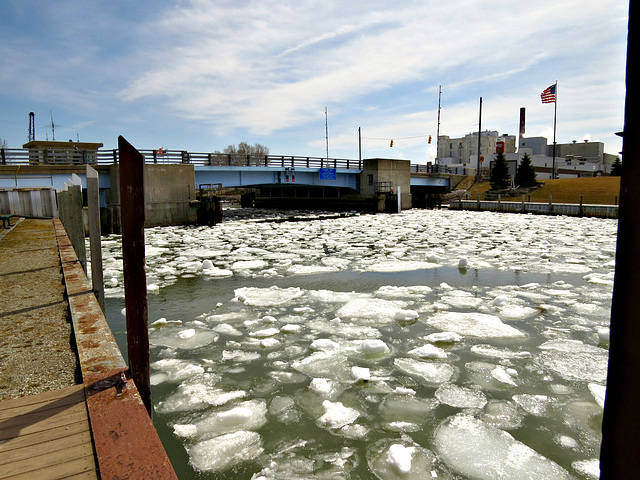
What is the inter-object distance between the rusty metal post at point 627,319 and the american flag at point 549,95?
5856 centimetres

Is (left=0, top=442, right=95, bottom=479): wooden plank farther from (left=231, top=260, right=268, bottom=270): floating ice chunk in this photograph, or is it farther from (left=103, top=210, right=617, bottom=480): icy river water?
(left=231, top=260, right=268, bottom=270): floating ice chunk

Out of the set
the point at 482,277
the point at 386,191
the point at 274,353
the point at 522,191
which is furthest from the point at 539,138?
the point at 274,353

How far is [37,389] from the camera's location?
2.94 m

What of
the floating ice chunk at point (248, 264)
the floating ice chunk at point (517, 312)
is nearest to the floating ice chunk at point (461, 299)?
the floating ice chunk at point (517, 312)

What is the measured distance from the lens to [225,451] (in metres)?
3.44

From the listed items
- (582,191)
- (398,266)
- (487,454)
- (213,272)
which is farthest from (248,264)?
(582,191)

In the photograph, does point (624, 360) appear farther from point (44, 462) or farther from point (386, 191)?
point (386, 191)

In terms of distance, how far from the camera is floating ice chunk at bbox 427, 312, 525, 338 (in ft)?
19.9

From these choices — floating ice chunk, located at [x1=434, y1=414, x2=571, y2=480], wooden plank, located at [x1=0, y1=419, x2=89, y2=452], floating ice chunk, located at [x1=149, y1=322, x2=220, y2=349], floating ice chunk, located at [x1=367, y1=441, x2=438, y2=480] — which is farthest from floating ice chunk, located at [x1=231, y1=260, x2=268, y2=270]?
wooden plank, located at [x1=0, y1=419, x2=89, y2=452]

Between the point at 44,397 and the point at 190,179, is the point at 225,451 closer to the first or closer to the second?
the point at 44,397

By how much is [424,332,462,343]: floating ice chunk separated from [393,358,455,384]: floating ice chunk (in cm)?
71

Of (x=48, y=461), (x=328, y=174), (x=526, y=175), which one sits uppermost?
(x=526, y=175)

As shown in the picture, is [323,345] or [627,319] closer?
[627,319]

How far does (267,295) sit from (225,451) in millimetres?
4945
